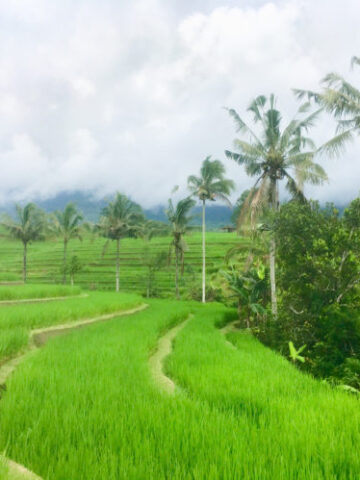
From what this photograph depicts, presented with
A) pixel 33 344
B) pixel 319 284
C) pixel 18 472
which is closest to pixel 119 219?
pixel 33 344

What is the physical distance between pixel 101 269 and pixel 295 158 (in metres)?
33.8

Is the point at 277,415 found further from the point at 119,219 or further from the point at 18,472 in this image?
the point at 119,219

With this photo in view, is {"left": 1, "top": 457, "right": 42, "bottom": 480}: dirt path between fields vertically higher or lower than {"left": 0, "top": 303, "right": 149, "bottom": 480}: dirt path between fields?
higher

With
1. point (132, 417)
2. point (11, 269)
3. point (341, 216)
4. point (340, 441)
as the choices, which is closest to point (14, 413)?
point (132, 417)

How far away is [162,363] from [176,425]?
373cm

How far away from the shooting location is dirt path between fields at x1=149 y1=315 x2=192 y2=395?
15.2ft

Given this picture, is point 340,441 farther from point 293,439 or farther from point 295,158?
point 295,158

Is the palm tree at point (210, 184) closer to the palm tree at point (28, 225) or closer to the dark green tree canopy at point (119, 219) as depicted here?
the dark green tree canopy at point (119, 219)

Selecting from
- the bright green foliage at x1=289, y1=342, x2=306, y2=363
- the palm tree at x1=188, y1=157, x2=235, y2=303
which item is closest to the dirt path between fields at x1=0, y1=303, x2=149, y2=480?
the bright green foliage at x1=289, y1=342, x2=306, y2=363

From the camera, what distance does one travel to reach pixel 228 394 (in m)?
3.86

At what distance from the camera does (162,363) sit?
6.36 meters

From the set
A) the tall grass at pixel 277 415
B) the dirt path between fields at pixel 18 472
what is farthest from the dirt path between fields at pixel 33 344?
the tall grass at pixel 277 415

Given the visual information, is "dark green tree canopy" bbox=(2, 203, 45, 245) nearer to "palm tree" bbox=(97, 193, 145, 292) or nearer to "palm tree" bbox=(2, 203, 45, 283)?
"palm tree" bbox=(2, 203, 45, 283)

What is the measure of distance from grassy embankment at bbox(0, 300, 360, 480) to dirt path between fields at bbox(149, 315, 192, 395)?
0.65 ft
